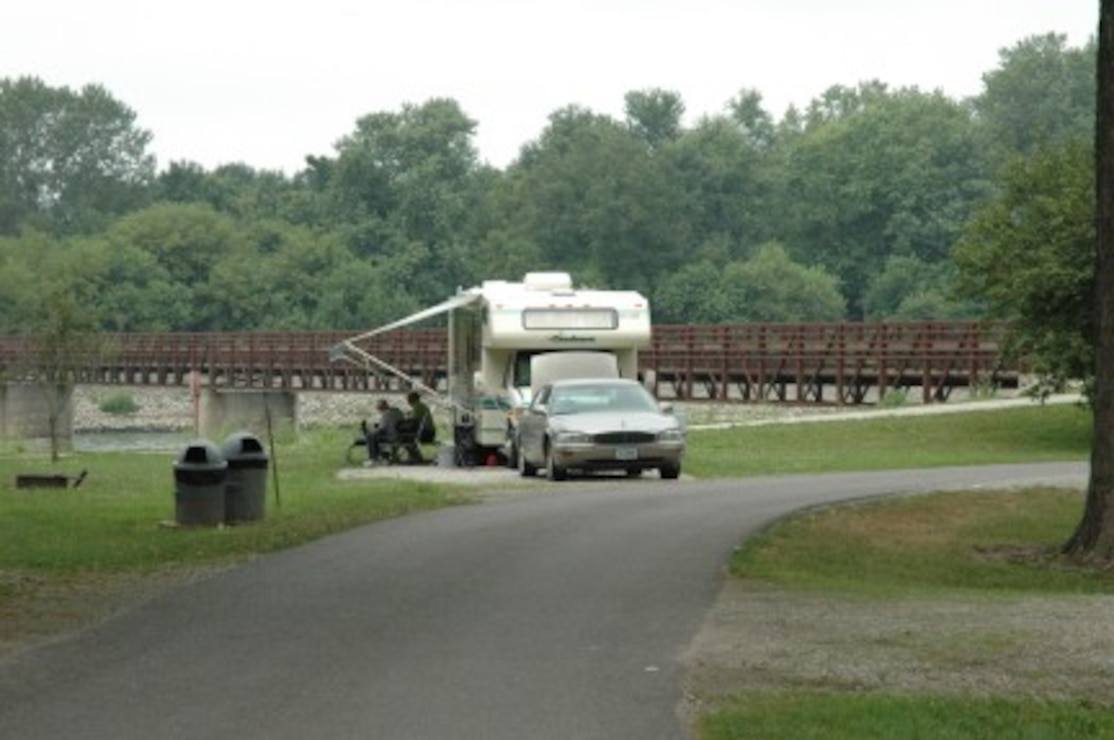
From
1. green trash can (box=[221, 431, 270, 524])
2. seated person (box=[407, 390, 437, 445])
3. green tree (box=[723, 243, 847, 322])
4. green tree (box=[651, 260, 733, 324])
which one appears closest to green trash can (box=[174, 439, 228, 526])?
green trash can (box=[221, 431, 270, 524])

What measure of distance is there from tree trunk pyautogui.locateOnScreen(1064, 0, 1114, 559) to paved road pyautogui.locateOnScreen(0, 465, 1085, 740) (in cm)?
320

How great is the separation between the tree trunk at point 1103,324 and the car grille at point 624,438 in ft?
39.5

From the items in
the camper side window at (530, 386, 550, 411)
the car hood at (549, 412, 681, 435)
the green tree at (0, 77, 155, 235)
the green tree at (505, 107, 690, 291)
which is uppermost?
the green tree at (0, 77, 155, 235)

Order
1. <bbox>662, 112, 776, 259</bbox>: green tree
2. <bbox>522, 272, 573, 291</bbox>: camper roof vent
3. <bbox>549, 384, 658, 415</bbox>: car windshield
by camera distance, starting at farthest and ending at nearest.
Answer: <bbox>662, 112, 776, 259</bbox>: green tree, <bbox>522, 272, 573, 291</bbox>: camper roof vent, <bbox>549, 384, 658, 415</bbox>: car windshield

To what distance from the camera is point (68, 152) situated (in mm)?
188250

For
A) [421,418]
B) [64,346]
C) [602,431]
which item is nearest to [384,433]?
[421,418]

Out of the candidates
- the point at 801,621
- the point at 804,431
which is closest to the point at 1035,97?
the point at 804,431

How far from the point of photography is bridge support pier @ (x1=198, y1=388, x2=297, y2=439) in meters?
71.9

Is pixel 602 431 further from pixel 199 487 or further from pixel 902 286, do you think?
pixel 902 286

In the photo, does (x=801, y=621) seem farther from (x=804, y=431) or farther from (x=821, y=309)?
(x=821, y=309)

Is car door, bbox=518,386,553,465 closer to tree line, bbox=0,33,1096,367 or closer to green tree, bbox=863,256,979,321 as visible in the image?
tree line, bbox=0,33,1096,367

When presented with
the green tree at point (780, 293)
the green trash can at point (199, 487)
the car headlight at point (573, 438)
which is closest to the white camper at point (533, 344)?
the car headlight at point (573, 438)

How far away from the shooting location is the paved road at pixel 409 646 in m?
11.5

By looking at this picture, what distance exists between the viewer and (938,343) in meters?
61.4
